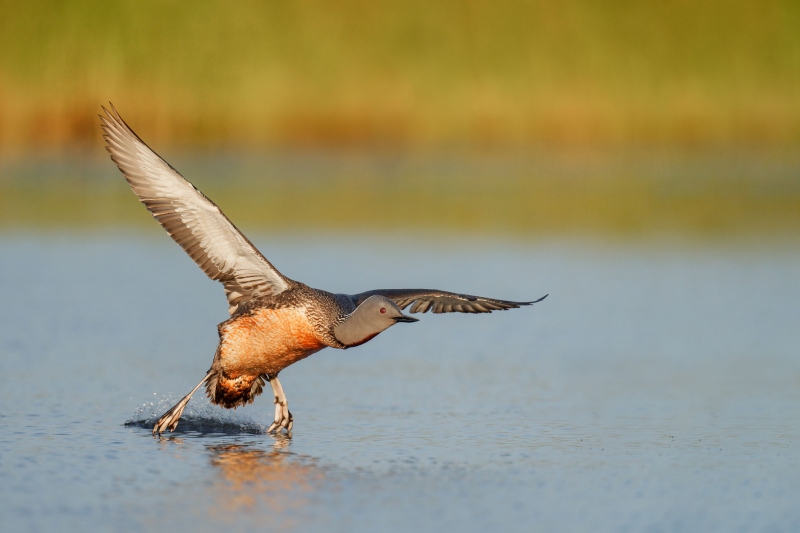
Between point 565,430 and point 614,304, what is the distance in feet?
17.2

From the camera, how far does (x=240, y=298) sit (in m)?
9.57

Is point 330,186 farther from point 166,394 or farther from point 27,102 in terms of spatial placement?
point 166,394

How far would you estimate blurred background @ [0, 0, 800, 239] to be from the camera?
23016mm

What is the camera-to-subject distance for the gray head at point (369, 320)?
8586mm

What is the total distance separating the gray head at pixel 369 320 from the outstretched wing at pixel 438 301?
0.46 metres

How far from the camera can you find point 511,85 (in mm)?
34375

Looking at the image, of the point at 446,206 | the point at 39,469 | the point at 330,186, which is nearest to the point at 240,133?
the point at 330,186

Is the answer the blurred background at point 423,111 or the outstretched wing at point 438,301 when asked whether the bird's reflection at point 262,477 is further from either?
the blurred background at point 423,111

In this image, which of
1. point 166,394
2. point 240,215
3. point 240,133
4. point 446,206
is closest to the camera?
point 166,394

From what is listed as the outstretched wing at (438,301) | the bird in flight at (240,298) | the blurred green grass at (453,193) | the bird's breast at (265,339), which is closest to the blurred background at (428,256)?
the blurred green grass at (453,193)

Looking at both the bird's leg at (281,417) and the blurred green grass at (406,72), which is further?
the blurred green grass at (406,72)

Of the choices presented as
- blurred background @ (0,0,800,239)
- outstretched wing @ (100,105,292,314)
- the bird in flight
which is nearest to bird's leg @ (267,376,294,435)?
the bird in flight

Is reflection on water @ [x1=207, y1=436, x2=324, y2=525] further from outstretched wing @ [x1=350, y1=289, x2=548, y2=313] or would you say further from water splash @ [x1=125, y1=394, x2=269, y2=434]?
outstretched wing @ [x1=350, y1=289, x2=548, y2=313]

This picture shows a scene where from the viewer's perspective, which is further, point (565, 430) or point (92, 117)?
point (92, 117)
